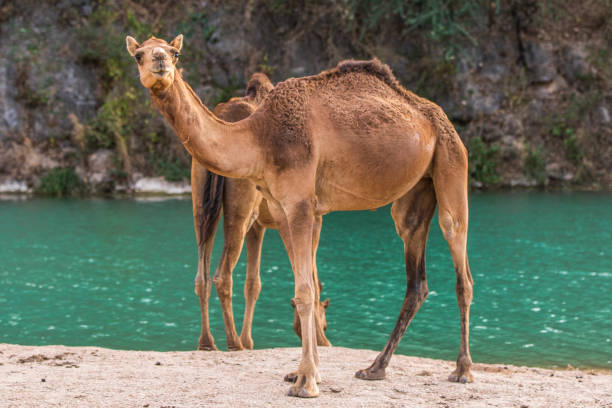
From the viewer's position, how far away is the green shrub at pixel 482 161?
25.5 m

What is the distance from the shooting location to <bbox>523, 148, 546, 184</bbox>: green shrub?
25.6 m

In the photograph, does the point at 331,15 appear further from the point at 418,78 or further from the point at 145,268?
the point at 145,268

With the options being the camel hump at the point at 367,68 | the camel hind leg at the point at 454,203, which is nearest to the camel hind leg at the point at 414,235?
the camel hind leg at the point at 454,203

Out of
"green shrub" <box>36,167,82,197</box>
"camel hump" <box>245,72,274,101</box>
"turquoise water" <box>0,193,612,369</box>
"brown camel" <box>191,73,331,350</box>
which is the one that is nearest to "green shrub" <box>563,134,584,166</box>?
"turquoise water" <box>0,193,612,369</box>

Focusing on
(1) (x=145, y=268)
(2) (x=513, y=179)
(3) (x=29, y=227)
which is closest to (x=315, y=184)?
(1) (x=145, y=268)

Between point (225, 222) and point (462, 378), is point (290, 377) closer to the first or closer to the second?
point (462, 378)

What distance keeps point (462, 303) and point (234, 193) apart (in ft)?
7.83

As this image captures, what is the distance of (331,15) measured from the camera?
27.8 meters

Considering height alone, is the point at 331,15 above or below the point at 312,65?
above

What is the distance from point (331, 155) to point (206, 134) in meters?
0.87

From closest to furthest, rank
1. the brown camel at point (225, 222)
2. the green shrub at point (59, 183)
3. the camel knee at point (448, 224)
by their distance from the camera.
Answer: the camel knee at point (448, 224) → the brown camel at point (225, 222) → the green shrub at point (59, 183)

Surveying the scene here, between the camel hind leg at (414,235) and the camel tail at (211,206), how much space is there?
181 cm

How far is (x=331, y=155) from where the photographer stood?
4695 millimetres

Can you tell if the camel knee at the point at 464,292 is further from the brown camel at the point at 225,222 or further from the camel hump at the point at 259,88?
the camel hump at the point at 259,88
